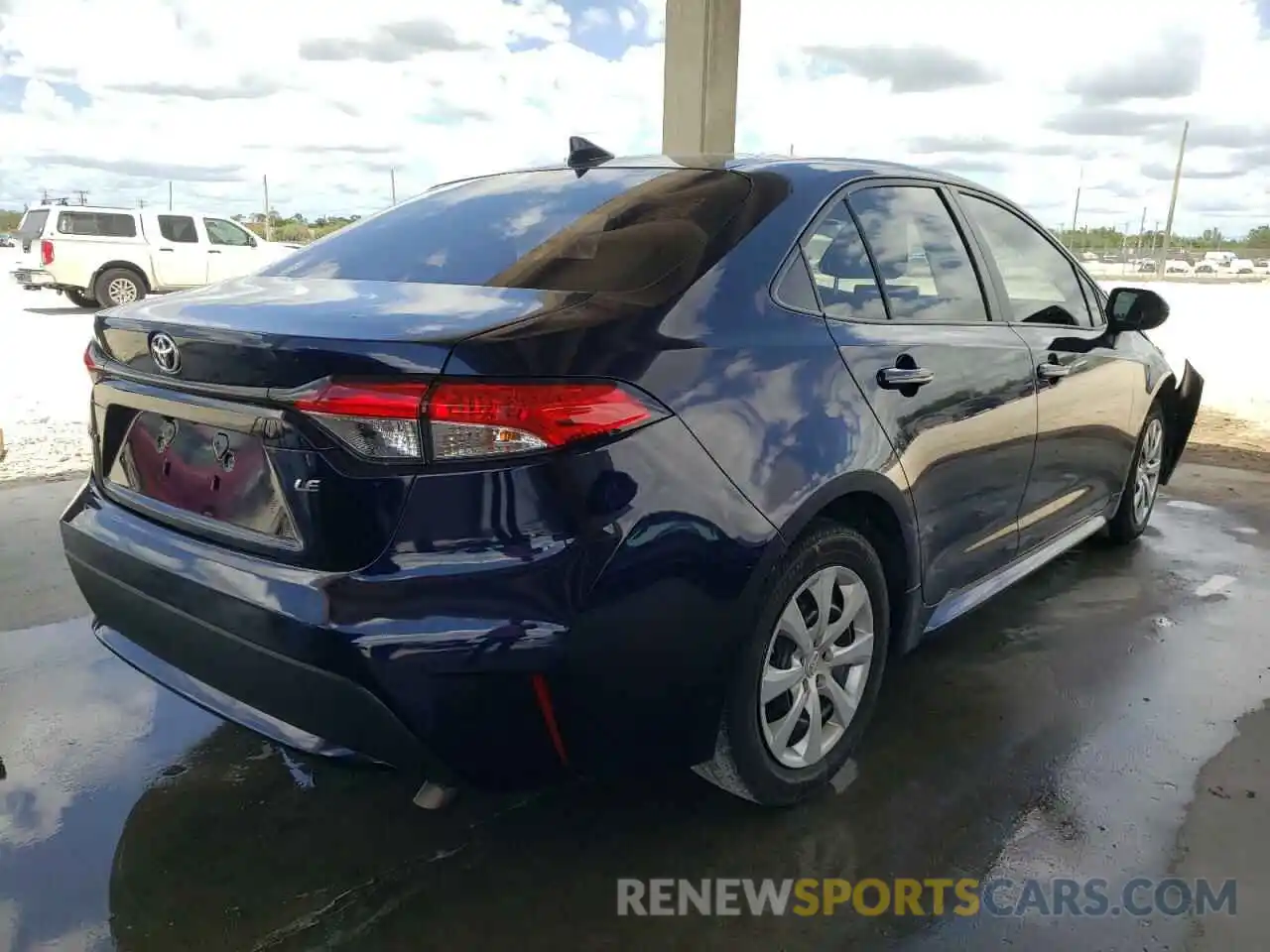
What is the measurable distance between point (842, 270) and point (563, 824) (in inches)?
62.8

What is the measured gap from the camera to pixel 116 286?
53.3ft

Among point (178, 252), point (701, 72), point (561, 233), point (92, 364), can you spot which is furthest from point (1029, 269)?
point (178, 252)

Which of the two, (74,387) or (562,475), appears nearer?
(562,475)

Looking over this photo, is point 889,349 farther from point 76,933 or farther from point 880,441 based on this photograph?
point 76,933

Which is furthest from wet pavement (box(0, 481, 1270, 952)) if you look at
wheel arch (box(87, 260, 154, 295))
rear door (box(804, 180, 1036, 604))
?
wheel arch (box(87, 260, 154, 295))

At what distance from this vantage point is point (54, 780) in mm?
2652

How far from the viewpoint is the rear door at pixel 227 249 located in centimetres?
1688

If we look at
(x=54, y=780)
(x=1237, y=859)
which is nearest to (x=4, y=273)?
(x=54, y=780)

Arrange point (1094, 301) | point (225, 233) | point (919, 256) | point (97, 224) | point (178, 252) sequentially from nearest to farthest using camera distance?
point (919, 256) → point (1094, 301) → point (97, 224) → point (178, 252) → point (225, 233)

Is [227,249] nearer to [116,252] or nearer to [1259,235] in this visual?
[116,252]

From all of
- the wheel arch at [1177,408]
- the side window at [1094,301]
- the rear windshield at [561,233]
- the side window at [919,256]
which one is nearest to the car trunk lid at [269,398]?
the rear windshield at [561,233]

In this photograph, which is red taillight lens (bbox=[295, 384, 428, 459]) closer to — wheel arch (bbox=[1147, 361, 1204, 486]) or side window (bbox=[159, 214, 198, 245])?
wheel arch (bbox=[1147, 361, 1204, 486])

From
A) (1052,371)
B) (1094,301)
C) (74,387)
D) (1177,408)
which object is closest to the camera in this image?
(1052,371)

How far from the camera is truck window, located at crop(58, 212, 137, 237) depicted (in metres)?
15.7
